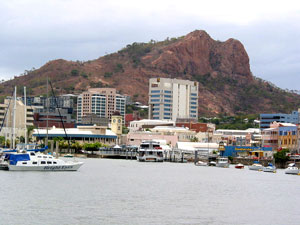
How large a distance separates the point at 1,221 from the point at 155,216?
45.8 ft

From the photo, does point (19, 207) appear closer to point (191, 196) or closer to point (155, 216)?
point (155, 216)

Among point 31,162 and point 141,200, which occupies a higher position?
point 31,162

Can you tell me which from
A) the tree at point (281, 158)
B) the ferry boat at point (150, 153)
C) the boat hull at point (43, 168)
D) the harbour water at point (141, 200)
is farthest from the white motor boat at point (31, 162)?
the ferry boat at point (150, 153)

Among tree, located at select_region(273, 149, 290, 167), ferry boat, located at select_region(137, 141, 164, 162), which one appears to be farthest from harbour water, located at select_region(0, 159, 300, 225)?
ferry boat, located at select_region(137, 141, 164, 162)

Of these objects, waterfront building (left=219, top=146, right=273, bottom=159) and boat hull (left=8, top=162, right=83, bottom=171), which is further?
waterfront building (left=219, top=146, right=273, bottom=159)

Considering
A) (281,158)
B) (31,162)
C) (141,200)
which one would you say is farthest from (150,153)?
(141,200)

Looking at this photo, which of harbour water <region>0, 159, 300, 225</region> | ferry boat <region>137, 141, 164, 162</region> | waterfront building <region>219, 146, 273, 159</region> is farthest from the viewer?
waterfront building <region>219, 146, 273, 159</region>

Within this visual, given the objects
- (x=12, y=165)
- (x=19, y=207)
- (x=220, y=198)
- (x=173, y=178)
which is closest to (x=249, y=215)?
(x=220, y=198)

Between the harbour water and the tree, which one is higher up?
the tree

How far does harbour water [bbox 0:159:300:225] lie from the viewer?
205ft

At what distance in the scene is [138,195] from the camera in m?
80.6

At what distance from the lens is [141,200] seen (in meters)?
75.6

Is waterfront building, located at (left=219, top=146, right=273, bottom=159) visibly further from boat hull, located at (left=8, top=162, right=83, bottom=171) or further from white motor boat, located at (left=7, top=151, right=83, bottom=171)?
white motor boat, located at (left=7, top=151, right=83, bottom=171)

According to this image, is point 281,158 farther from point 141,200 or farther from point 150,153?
point 141,200
